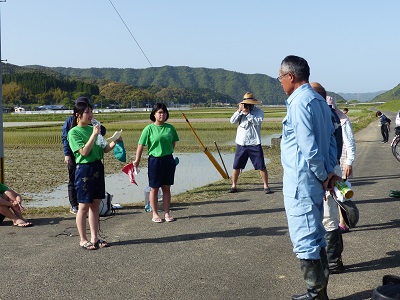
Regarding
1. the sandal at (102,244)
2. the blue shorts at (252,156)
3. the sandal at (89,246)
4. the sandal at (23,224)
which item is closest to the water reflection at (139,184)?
the blue shorts at (252,156)

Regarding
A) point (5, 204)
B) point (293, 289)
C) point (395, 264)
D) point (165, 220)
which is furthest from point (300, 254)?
point (5, 204)

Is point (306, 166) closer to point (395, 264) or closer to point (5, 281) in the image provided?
point (395, 264)

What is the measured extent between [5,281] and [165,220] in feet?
9.38

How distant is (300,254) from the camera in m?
3.96

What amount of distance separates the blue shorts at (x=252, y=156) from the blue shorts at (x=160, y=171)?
246cm

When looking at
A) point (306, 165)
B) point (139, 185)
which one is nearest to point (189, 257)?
point (306, 165)

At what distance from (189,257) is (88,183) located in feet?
4.65

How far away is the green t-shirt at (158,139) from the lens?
7105 millimetres

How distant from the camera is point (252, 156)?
9312 mm

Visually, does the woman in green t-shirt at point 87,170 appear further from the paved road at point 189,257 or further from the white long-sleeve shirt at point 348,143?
the white long-sleeve shirt at point 348,143

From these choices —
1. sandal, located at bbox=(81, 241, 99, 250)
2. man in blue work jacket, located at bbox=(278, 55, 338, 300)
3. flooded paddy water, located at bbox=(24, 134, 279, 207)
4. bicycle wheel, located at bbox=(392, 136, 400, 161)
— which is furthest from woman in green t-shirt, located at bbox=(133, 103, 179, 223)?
bicycle wheel, located at bbox=(392, 136, 400, 161)

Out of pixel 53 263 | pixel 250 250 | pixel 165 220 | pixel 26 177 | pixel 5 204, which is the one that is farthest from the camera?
pixel 26 177

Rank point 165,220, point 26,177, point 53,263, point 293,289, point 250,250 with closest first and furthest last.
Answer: point 293,289, point 53,263, point 250,250, point 165,220, point 26,177

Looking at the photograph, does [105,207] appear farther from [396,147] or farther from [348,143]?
[396,147]
